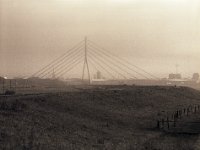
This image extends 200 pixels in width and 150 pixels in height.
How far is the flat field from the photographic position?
34528 mm

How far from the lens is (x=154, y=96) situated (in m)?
85.8

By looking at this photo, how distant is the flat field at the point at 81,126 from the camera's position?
3453 cm

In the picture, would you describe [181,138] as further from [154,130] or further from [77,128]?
[77,128]

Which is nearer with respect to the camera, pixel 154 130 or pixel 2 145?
pixel 2 145

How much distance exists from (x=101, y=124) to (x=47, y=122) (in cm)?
836

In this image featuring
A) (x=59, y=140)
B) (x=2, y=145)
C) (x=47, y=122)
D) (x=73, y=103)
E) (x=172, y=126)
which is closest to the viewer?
(x=2, y=145)

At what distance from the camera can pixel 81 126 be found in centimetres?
4362

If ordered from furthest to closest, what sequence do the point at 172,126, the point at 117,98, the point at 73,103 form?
the point at 117,98, the point at 73,103, the point at 172,126

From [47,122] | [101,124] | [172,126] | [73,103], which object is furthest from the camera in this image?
[73,103]

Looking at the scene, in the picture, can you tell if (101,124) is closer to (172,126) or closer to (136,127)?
(136,127)

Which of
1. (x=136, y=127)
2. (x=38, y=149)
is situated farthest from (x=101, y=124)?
(x=38, y=149)

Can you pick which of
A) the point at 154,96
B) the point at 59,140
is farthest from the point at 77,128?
the point at 154,96

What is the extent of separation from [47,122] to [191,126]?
1969 cm

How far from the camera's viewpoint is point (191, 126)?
51.2 m
